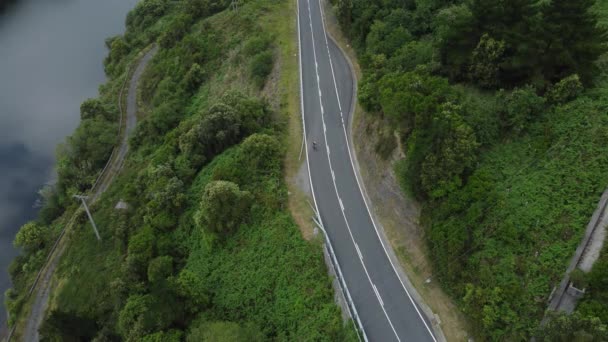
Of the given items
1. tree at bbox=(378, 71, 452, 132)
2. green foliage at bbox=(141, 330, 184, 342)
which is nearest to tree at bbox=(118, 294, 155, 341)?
green foliage at bbox=(141, 330, 184, 342)

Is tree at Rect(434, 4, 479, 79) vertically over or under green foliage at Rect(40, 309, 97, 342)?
over

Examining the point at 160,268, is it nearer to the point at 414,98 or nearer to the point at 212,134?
the point at 212,134

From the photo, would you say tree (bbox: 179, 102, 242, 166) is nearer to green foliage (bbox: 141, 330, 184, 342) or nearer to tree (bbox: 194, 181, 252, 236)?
tree (bbox: 194, 181, 252, 236)

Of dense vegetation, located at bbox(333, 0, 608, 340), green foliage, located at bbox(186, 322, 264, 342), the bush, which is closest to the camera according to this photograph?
dense vegetation, located at bbox(333, 0, 608, 340)

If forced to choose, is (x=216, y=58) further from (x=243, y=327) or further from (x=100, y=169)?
(x=243, y=327)

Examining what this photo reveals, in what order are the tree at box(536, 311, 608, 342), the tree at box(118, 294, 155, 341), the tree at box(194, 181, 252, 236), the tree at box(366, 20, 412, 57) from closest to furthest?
the tree at box(536, 311, 608, 342)
the tree at box(118, 294, 155, 341)
the tree at box(194, 181, 252, 236)
the tree at box(366, 20, 412, 57)
